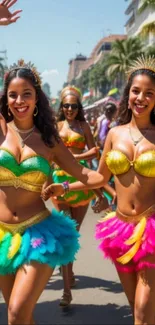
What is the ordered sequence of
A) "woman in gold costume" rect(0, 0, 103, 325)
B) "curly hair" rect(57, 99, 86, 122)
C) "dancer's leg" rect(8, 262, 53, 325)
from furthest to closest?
"curly hair" rect(57, 99, 86, 122) → "woman in gold costume" rect(0, 0, 103, 325) → "dancer's leg" rect(8, 262, 53, 325)

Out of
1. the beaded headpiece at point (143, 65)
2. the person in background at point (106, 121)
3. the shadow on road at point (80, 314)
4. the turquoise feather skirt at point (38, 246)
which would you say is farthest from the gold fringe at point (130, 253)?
the person in background at point (106, 121)

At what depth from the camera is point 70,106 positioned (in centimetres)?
568

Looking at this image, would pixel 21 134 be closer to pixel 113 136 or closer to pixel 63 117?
pixel 113 136

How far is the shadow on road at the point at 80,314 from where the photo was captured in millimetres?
4465

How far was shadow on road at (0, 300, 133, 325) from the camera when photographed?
4465 mm

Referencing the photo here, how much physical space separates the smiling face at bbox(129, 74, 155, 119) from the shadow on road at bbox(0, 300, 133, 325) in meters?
2.11

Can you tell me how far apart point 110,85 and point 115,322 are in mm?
106551

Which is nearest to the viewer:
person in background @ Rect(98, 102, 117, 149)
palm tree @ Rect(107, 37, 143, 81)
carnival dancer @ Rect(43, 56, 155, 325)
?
carnival dancer @ Rect(43, 56, 155, 325)

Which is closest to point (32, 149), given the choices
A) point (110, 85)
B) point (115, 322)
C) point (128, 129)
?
point (128, 129)

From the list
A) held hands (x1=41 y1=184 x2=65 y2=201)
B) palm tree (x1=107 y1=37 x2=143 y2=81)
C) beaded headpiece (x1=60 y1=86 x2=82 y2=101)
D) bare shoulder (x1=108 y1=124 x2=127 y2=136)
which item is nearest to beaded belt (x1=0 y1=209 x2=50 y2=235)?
held hands (x1=41 y1=184 x2=65 y2=201)

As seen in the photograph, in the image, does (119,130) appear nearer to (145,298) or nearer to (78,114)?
(145,298)

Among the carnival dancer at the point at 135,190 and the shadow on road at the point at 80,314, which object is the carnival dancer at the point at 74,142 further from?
the carnival dancer at the point at 135,190

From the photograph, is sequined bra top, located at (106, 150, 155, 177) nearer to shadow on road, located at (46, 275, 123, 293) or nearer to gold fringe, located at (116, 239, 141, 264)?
gold fringe, located at (116, 239, 141, 264)

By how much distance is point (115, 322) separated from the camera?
4.45m
